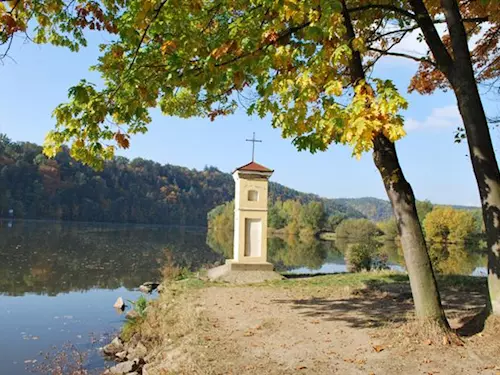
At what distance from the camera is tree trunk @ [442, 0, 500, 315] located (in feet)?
17.9

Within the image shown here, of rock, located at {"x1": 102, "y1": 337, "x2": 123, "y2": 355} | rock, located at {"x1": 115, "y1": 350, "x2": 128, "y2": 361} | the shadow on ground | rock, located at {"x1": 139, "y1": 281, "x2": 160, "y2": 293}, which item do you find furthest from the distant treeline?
rock, located at {"x1": 115, "y1": 350, "x2": 128, "y2": 361}

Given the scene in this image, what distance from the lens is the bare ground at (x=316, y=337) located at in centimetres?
498

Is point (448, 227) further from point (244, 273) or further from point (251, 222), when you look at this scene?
point (244, 273)

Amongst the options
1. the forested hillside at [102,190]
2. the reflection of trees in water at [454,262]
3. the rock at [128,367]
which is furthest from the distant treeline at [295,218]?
the rock at [128,367]

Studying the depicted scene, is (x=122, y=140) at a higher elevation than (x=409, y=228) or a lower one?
higher

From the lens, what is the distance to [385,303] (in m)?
8.78

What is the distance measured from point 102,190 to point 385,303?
334ft

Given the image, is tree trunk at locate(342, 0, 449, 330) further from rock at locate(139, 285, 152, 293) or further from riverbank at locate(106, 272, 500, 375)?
rock at locate(139, 285, 152, 293)

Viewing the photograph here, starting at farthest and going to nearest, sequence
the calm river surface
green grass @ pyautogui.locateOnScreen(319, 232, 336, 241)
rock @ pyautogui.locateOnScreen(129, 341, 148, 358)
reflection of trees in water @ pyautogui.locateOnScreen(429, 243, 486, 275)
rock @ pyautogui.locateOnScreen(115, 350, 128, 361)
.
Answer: green grass @ pyautogui.locateOnScreen(319, 232, 336, 241), reflection of trees in water @ pyautogui.locateOnScreen(429, 243, 486, 275), the calm river surface, rock @ pyautogui.locateOnScreen(115, 350, 128, 361), rock @ pyautogui.locateOnScreen(129, 341, 148, 358)

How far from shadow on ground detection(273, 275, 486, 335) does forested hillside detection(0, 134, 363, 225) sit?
219 ft

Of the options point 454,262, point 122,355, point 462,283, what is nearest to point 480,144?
point 462,283

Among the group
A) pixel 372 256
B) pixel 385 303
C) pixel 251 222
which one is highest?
pixel 251 222

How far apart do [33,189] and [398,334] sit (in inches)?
3766

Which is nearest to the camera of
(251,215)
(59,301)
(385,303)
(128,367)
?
(128,367)
